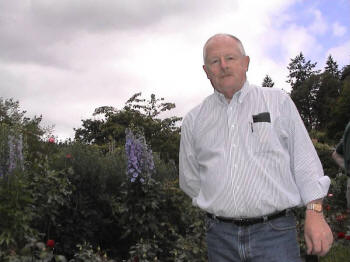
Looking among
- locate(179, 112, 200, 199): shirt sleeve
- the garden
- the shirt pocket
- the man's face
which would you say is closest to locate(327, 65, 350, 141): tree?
the garden

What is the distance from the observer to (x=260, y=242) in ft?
7.75

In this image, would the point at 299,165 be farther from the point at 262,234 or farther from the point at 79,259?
the point at 79,259

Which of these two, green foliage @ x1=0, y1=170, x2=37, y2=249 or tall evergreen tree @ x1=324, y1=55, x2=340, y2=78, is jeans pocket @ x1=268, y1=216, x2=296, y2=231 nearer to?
green foliage @ x1=0, y1=170, x2=37, y2=249

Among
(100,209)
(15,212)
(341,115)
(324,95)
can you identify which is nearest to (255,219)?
(15,212)

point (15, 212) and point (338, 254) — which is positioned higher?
point (15, 212)

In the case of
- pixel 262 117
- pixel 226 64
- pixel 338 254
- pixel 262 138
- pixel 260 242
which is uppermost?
pixel 226 64

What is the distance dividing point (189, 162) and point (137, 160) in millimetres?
3516

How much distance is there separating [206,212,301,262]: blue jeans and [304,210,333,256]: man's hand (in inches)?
4.6

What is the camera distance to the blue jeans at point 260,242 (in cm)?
235

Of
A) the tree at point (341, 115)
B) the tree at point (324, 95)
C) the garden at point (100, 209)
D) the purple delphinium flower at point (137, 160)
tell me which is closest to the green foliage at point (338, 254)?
the garden at point (100, 209)

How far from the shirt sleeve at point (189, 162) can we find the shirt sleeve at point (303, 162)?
0.60 metres

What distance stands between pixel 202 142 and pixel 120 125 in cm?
2337

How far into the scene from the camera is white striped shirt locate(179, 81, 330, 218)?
2412 millimetres

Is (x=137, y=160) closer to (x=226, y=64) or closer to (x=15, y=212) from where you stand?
(x=15, y=212)
